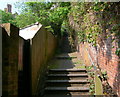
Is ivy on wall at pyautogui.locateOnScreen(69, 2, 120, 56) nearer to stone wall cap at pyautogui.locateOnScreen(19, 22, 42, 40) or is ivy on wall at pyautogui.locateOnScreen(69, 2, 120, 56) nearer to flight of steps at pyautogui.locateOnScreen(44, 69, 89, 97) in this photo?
flight of steps at pyautogui.locateOnScreen(44, 69, 89, 97)

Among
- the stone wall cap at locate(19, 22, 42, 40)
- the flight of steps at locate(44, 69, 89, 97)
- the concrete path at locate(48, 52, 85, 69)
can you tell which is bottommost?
the flight of steps at locate(44, 69, 89, 97)

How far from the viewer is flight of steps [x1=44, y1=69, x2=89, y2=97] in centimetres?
521

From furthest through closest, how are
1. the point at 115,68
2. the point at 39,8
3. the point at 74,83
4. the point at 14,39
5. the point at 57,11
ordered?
the point at 39,8 < the point at 57,11 < the point at 74,83 < the point at 115,68 < the point at 14,39

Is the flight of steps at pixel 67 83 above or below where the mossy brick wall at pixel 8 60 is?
below

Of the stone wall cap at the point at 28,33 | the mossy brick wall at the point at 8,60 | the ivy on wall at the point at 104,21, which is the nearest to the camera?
the mossy brick wall at the point at 8,60

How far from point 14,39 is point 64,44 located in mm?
14241

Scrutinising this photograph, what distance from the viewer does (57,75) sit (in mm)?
6227

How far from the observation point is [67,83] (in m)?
5.72

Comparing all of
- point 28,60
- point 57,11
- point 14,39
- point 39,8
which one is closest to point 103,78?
point 28,60

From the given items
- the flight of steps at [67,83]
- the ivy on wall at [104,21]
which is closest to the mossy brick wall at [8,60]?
the ivy on wall at [104,21]

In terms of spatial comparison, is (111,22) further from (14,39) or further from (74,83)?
(74,83)

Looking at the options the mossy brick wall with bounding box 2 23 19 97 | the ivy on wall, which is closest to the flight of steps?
the ivy on wall

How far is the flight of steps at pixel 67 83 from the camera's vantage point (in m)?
5.21

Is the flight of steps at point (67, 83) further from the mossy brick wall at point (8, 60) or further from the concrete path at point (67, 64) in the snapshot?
the mossy brick wall at point (8, 60)
